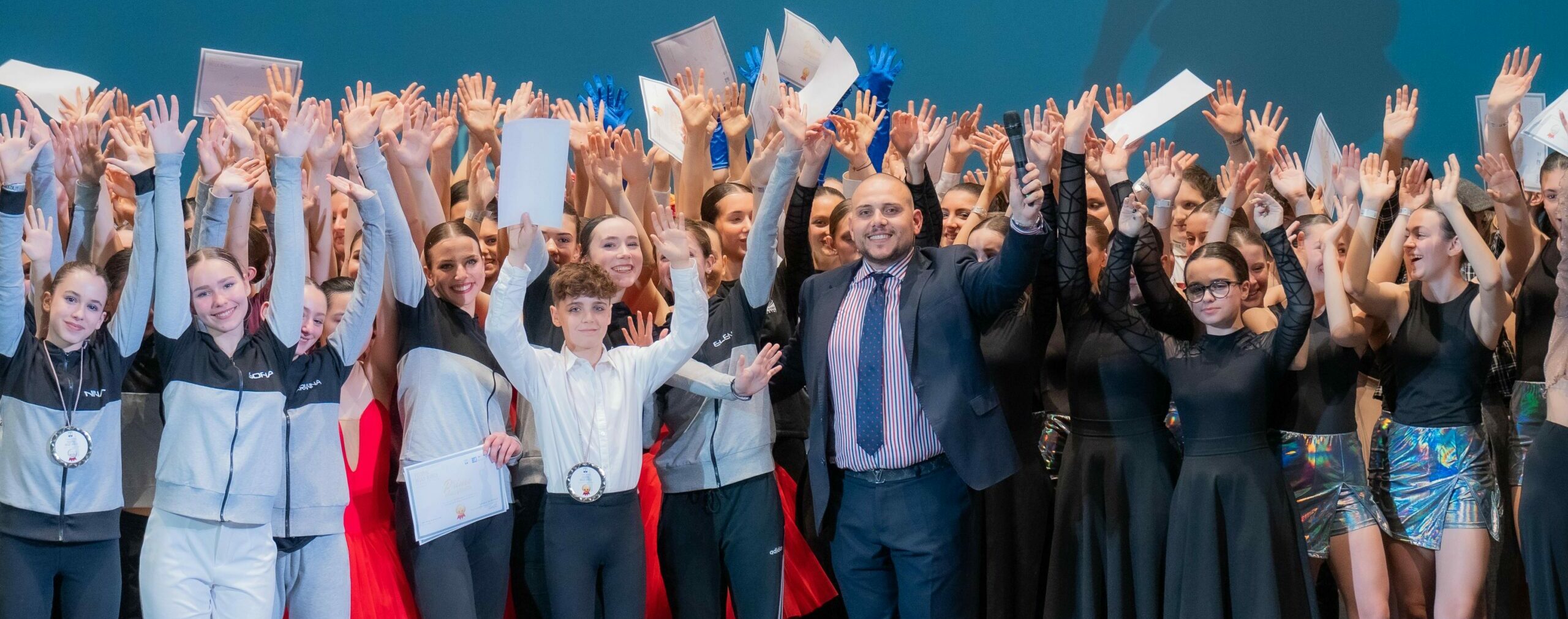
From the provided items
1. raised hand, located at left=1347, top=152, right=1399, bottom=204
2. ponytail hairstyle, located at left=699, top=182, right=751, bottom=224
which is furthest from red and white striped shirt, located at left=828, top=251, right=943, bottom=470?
raised hand, located at left=1347, top=152, right=1399, bottom=204

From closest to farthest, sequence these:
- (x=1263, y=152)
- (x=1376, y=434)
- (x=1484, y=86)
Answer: (x=1376, y=434) → (x=1263, y=152) → (x=1484, y=86)

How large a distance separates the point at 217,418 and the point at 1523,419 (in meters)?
3.41

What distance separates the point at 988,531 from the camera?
3723 millimetres

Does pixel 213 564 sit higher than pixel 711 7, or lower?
lower

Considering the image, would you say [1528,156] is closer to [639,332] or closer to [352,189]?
[639,332]

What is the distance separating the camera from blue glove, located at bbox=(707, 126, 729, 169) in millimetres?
A: 5879

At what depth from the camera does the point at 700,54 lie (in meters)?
5.29

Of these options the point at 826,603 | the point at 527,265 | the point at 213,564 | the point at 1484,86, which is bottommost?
the point at 826,603

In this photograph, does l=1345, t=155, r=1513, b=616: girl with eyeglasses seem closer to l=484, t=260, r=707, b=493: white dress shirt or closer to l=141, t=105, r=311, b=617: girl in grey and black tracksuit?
l=484, t=260, r=707, b=493: white dress shirt

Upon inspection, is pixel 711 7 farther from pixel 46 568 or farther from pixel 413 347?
pixel 46 568

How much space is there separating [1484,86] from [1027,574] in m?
4.14

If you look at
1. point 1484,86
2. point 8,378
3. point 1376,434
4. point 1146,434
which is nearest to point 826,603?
point 1146,434

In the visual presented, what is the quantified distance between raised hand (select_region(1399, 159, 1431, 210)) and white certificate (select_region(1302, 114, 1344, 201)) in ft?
1.11

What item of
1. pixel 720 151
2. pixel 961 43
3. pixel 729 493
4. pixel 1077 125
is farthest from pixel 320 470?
pixel 961 43
